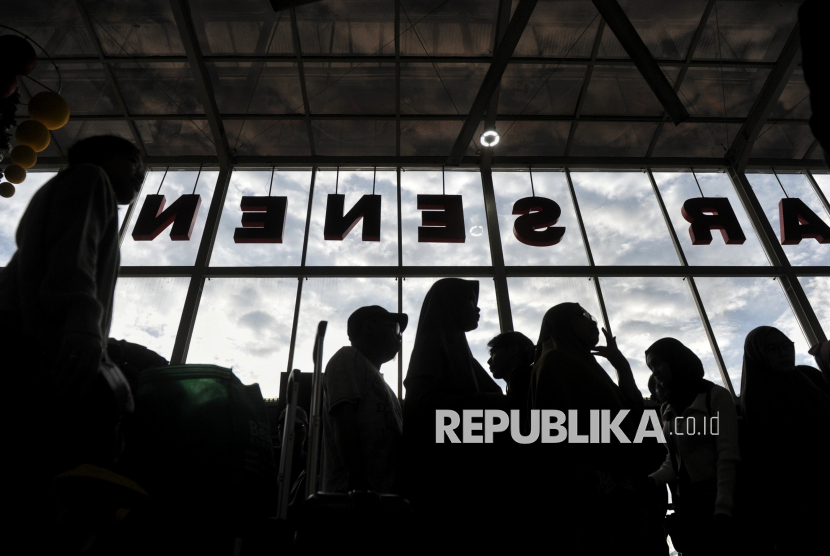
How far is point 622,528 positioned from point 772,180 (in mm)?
9820

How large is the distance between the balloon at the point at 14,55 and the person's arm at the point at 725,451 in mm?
4615

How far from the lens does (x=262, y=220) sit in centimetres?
802

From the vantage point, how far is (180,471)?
113cm

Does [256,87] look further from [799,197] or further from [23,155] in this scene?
[799,197]

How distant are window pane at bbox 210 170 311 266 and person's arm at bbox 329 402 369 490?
616 cm

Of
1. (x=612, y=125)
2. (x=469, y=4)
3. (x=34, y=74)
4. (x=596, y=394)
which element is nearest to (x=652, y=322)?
(x=612, y=125)

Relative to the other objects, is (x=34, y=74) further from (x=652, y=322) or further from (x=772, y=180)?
(x=772, y=180)

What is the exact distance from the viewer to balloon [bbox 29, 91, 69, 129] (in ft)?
11.4

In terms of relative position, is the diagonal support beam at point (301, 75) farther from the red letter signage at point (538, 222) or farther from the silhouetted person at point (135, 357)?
the silhouetted person at point (135, 357)

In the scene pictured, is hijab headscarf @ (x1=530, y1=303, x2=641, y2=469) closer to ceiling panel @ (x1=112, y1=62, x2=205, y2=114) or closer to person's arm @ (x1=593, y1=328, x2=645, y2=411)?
person's arm @ (x1=593, y1=328, x2=645, y2=411)

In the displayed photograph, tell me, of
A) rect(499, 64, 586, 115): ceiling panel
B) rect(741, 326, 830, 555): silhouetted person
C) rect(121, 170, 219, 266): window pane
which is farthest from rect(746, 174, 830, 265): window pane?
rect(121, 170, 219, 266): window pane

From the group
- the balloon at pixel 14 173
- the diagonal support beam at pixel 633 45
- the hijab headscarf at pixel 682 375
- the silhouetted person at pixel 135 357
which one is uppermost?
the diagonal support beam at pixel 633 45

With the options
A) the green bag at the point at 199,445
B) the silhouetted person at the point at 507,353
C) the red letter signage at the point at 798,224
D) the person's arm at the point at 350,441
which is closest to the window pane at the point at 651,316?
the red letter signage at the point at 798,224

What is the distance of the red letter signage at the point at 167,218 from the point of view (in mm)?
7797
